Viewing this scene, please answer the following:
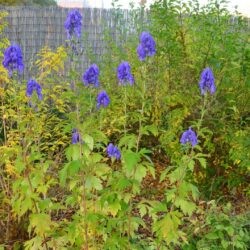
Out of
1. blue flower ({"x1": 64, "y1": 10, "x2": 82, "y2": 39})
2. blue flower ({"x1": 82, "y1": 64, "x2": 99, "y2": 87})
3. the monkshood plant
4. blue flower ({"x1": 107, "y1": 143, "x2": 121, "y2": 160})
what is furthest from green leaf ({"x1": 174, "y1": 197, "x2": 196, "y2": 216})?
blue flower ({"x1": 64, "y1": 10, "x2": 82, "y2": 39})

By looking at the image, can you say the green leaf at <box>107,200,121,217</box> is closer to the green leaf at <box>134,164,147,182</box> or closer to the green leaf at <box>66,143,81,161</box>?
the green leaf at <box>134,164,147,182</box>

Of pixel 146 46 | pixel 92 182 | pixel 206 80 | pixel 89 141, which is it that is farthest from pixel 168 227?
pixel 146 46

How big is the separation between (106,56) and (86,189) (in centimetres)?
440

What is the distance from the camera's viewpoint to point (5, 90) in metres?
4.96

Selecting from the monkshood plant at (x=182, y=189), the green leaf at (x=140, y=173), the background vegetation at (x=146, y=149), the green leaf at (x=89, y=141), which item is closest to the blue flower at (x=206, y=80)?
the monkshood plant at (x=182, y=189)

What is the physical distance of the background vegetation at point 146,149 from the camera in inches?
129

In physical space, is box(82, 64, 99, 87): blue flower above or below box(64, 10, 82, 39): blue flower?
below

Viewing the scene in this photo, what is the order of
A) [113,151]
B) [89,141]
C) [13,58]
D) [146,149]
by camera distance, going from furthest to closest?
[146,149], [113,151], [13,58], [89,141]

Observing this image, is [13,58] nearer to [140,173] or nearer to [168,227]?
[140,173]

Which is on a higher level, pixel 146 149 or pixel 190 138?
pixel 190 138

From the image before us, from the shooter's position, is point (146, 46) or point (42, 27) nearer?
point (146, 46)

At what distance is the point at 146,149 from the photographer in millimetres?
5359

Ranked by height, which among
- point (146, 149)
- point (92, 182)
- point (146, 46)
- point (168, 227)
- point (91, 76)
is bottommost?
point (146, 149)

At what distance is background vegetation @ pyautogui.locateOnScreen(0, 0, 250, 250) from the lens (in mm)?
3281
